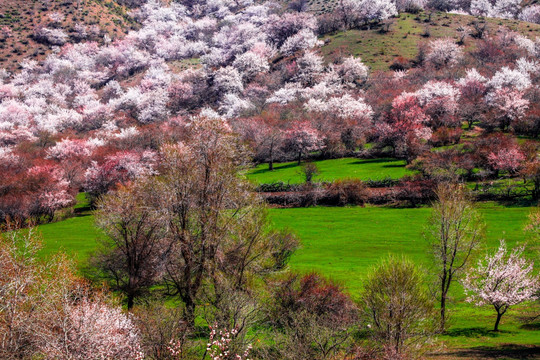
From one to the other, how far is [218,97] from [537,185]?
89.0 m

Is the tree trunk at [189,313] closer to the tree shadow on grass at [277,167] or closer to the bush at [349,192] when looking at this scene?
the bush at [349,192]

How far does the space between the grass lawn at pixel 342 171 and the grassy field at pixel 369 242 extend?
7.94 meters

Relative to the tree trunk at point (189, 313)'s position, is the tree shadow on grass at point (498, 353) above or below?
below

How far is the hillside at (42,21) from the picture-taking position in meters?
149

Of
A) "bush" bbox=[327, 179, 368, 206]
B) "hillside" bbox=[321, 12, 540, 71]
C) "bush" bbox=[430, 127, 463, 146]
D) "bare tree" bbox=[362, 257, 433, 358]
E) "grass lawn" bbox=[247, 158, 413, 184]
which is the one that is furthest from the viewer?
"hillside" bbox=[321, 12, 540, 71]

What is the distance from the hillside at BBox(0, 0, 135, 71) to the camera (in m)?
149

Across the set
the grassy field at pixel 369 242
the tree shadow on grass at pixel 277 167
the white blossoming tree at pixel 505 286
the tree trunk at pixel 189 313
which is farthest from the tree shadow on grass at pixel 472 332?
the tree shadow on grass at pixel 277 167

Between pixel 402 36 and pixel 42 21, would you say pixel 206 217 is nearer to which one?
pixel 402 36

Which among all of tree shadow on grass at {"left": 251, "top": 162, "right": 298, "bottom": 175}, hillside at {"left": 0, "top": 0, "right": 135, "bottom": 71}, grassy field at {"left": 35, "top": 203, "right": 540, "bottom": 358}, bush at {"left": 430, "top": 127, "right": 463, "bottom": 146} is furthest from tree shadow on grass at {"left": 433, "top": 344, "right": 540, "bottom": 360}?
hillside at {"left": 0, "top": 0, "right": 135, "bottom": 71}

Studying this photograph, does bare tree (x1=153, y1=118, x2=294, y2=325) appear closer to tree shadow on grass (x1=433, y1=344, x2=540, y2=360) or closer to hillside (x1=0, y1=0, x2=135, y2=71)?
tree shadow on grass (x1=433, y1=344, x2=540, y2=360)

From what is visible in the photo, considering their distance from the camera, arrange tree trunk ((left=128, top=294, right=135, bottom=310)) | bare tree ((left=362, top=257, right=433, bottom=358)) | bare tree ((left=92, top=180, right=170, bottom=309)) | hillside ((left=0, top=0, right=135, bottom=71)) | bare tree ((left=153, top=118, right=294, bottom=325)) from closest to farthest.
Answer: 1. bare tree ((left=362, top=257, right=433, bottom=358))
2. bare tree ((left=153, top=118, right=294, bottom=325))
3. bare tree ((left=92, top=180, right=170, bottom=309))
4. tree trunk ((left=128, top=294, right=135, bottom=310))
5. hillside ((left=0, top=0, right=135, bottom=71))

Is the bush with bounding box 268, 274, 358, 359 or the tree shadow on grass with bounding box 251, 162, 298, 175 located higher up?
the bush with bounding box 268, 274, 358, 359

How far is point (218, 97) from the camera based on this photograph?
381ft

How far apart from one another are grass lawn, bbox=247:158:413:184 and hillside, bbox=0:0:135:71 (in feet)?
418
